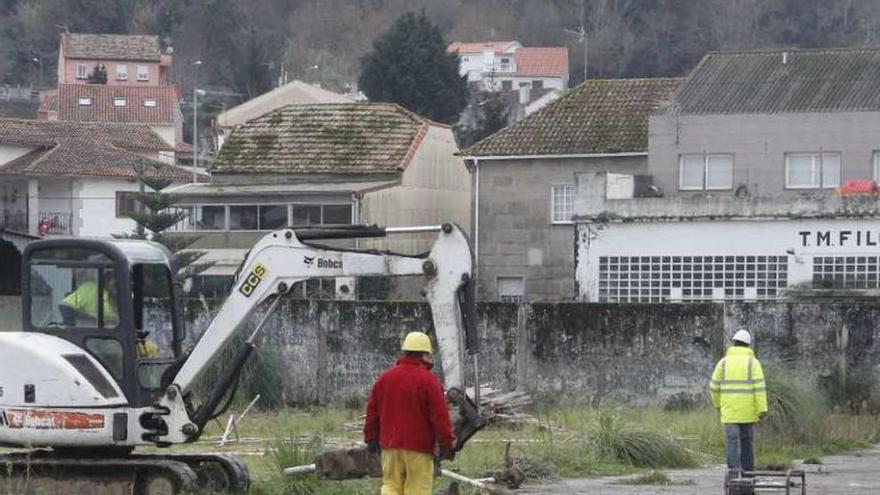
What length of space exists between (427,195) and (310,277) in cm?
4378

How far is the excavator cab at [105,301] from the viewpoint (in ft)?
65.5

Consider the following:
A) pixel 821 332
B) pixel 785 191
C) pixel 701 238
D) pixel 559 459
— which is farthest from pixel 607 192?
pixel 559 459

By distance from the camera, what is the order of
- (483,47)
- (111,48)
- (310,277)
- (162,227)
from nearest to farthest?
(310,277)
(162,227)
(111,48)
(483,47)

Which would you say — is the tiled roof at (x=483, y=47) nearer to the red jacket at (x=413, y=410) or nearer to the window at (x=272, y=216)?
the window at (x=272, y=216)

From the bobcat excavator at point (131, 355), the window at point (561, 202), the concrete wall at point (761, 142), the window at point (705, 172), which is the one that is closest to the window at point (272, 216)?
the window at point (561, 202)

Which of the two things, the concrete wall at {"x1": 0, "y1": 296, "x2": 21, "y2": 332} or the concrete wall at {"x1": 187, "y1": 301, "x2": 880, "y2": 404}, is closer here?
the concrete wall at {"x1": 187, "y1": 301, "x2": 880, "y2": 404}

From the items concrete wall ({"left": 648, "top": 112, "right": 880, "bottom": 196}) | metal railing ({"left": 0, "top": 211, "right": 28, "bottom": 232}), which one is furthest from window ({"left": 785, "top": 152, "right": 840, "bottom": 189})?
metal railing ({"left": 0, "top": 211, "right": 28, "bottom": 232})

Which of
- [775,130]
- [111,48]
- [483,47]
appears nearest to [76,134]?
[775,130]

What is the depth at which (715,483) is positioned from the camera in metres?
23.1

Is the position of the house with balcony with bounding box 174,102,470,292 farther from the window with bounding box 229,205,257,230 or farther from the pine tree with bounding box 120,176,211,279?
the pine tree with bounding box 120,176,211,279

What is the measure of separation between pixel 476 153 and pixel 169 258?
40432mm

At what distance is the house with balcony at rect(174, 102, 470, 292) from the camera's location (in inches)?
2347

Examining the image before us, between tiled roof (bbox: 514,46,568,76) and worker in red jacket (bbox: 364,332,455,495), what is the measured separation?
387ft

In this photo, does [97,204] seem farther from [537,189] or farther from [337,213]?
[537,189]
